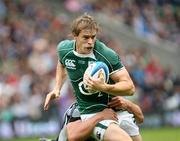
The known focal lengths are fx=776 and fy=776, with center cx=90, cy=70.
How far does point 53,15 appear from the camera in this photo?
23375 mm

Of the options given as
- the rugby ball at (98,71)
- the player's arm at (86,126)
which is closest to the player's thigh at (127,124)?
the player's arm at (86,126)

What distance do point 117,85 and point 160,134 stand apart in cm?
946

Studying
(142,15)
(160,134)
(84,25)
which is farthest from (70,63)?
(142,15)

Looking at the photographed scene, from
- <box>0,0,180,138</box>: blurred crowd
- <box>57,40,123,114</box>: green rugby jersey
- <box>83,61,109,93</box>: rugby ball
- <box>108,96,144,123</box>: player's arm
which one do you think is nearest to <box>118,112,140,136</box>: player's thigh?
<box>108,96,144,123</box>: player's arm

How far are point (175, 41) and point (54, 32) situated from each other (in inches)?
217

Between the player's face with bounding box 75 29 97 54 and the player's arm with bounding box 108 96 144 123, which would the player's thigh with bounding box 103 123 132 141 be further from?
the player's face with bounding box 75 29 97 54

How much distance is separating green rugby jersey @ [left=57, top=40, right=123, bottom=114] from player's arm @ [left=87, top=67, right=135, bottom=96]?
9cm

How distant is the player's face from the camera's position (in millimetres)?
9523

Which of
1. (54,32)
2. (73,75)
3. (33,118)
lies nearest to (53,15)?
(54,32)

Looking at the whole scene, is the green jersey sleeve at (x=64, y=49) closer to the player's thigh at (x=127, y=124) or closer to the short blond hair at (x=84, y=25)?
the short blond hair at (x=84, y=25)

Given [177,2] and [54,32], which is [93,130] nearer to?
[54,32]

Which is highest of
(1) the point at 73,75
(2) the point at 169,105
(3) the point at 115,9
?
(1) the point at 73,75

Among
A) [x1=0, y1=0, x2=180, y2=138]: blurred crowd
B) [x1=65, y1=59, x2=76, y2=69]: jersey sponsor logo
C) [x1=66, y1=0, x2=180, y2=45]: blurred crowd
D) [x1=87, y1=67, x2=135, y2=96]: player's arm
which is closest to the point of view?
[x1=87, y1=67, x2=135, y2=96]: player's arm

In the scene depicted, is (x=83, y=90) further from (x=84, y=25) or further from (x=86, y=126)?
(x=84, y=25)
